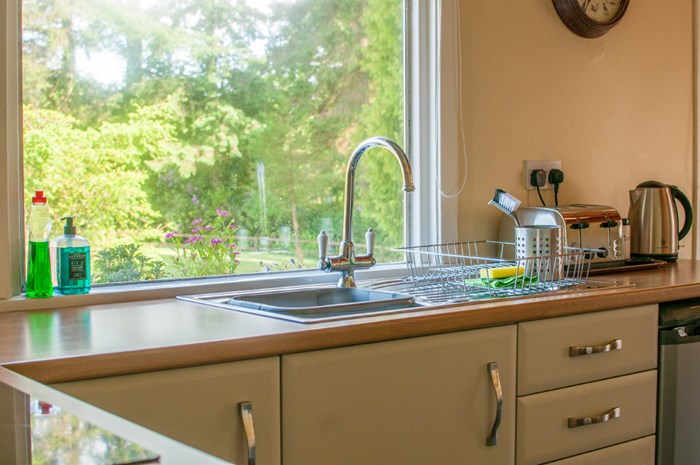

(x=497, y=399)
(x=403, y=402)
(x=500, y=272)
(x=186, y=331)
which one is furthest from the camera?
(x=500, y=272)

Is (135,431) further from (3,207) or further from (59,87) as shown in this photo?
(59,87)

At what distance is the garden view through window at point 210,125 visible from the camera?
6.33 ft

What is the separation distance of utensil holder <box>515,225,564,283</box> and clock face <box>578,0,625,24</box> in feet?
3.13

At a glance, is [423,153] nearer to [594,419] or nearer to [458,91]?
[458,91]

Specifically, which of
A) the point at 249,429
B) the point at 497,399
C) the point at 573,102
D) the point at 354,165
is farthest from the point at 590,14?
the point at 249,429

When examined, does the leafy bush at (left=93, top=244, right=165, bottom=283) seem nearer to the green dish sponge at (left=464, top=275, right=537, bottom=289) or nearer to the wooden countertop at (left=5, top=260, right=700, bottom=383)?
the wooden countertop at (left=5, top=260, right=700, bottom=383)

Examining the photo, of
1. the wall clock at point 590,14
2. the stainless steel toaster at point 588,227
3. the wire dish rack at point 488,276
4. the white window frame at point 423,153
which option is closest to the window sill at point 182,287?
the white window frame at point 423,153

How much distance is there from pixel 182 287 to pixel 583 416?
3.26ft

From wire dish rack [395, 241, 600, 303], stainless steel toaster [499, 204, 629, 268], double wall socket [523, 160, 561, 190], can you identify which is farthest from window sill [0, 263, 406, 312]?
double wall socket [523, 160, 561, 190]

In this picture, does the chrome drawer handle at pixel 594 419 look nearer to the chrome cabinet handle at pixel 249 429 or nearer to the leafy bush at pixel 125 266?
the chrome cabinet handle at pixel 249 429

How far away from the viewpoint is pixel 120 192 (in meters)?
2.02

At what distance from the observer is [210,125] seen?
2166 millimetres

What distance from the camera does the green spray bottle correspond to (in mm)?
1802

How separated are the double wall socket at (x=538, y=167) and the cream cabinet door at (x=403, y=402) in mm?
963
